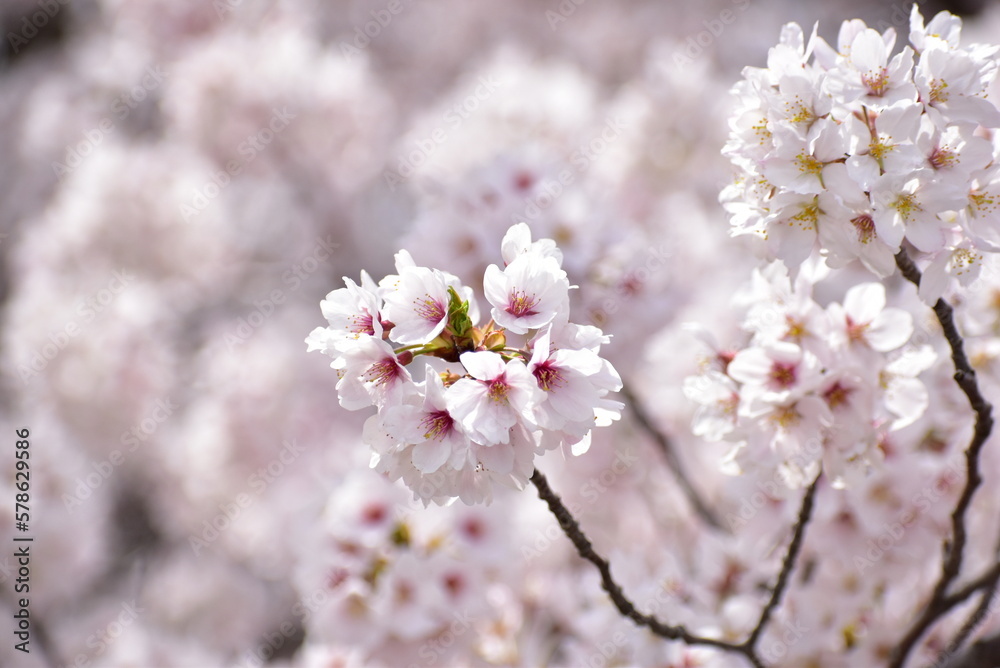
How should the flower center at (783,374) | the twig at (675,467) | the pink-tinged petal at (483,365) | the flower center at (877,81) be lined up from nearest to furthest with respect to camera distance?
1. the pink-tinged petal at (483,365)
2. the flower center at (877,81)
3. the flower center at (783,374)
4. the twig at (675,467)

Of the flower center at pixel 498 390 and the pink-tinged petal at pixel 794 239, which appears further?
the pink-tinged petal at pixel 794 239

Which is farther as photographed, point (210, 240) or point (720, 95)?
point (210, 240)

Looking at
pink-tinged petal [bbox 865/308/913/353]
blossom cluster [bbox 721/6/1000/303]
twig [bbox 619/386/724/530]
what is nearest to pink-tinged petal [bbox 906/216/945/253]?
blossom cluster [bbox 721/6/1000/303]

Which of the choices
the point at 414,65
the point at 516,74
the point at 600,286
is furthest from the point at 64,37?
the point at 600,286

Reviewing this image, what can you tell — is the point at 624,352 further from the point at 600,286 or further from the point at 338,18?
the point at 338,18

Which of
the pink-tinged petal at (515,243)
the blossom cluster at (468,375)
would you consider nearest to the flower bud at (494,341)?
the blossom cluster at (468,375)

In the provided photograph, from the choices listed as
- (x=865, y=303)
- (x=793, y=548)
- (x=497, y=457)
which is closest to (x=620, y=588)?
(x=793, y=548)

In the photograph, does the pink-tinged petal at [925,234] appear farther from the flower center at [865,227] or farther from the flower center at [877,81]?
the flower center at [877,81]
